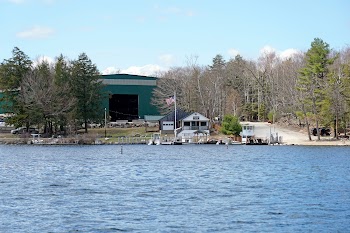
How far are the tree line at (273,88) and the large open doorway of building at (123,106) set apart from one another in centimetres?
509

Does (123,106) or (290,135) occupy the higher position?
(123,106)

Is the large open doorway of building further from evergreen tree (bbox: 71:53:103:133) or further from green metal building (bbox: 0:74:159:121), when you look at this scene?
evergreen tree (bbox: 71:53:103:133)

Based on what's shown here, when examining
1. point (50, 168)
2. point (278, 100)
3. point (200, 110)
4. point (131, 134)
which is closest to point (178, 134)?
point (131, 134)

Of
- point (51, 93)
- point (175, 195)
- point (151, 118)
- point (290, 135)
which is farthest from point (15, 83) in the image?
point (175, 195)

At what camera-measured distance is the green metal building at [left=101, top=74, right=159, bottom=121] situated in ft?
397

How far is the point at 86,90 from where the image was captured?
327 feet

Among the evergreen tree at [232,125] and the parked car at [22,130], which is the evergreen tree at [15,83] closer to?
the parked car at [22,130]

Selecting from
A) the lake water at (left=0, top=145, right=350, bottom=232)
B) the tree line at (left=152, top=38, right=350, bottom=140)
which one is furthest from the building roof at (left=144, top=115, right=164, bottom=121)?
the lake water at (left=0, top=145, right=350, bottom=232)

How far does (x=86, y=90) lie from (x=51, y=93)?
6603mm

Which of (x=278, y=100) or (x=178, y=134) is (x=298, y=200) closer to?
(x=178, y=134)

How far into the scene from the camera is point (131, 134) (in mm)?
100500

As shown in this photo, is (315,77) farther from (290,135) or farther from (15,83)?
(15,83)

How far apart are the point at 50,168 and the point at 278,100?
219 ft

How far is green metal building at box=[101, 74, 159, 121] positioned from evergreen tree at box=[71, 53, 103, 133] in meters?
18.1
